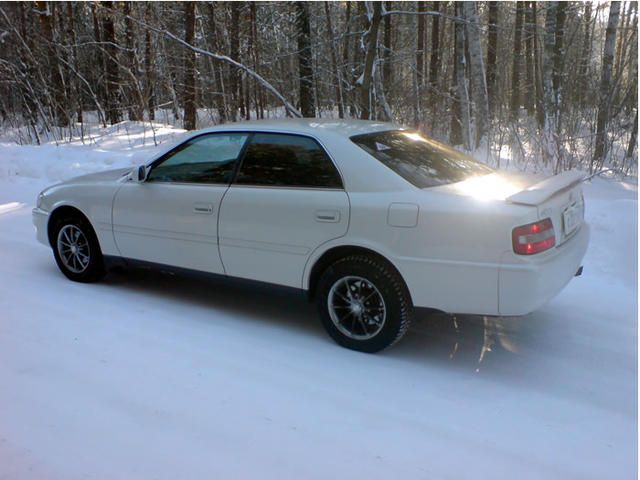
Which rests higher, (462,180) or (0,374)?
(462,180)

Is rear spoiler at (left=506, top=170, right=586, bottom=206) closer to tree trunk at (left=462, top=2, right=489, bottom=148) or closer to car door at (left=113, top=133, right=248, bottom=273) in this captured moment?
car door at (left=113, top=133, right=248, bottom=273)

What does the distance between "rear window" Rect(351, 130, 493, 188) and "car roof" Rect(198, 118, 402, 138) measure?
11 centimetres

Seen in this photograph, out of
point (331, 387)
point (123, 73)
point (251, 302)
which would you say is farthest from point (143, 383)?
point (123, 73)

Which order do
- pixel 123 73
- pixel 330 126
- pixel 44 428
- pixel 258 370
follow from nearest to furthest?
1. pixel 44 428
2. pixel 258 370
3. pixel 330 126
4. pixel 123 73

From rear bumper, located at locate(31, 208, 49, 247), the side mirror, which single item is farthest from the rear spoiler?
rear bumper, located at locate(31, 208, 49, 247)

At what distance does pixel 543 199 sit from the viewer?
3.43m

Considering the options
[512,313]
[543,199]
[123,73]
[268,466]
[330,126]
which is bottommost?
[268,466]

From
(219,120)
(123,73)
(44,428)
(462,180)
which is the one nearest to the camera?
(44,428)

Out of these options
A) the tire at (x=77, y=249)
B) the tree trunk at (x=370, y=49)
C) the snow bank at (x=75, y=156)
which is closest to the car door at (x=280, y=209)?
the tire at (x=77, y=249)

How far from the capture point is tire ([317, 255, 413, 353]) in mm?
3705

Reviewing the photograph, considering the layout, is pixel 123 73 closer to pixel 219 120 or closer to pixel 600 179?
pixel 219 120

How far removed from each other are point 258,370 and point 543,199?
2.10 metres

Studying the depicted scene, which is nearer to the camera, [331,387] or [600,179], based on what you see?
[331,387]

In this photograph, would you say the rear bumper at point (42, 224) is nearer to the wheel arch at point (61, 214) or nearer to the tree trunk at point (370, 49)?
the wheel arch at point (61, 214)
